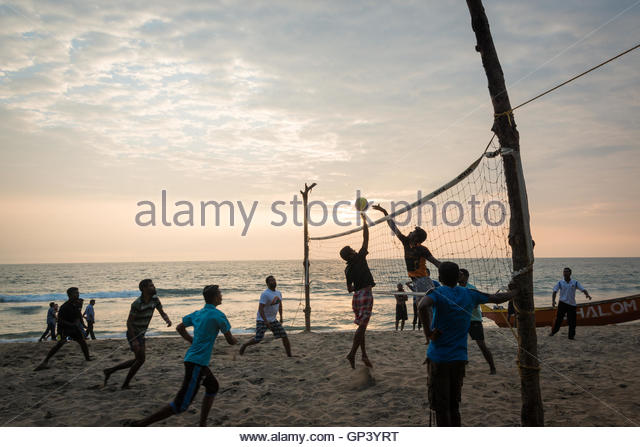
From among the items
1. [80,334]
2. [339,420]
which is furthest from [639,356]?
[80,334]

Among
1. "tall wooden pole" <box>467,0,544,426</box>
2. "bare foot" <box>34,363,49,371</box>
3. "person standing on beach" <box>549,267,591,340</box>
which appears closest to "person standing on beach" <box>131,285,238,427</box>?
"tall wooden pole" <box>467,0,544,426</box>

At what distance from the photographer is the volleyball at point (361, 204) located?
701cm

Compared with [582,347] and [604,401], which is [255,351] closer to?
[604,401]

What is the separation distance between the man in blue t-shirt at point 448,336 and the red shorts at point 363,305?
271cm

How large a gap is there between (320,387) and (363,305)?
137cm

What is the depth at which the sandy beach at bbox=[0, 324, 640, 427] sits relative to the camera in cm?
462

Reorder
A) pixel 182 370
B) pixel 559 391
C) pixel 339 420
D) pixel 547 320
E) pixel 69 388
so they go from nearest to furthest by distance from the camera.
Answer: pixel 339 420
pixel 559 391
pixel 69 388
pixel 182 370
pixel 547 320

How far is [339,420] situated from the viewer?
455cm

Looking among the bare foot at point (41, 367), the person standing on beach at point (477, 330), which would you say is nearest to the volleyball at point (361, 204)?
the person standing on beach at point (477, 330)

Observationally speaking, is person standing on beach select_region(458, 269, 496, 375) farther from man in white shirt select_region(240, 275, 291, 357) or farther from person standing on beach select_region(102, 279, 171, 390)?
person standing on beach select_region(102, 279, 171, 390)

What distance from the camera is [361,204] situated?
277 inches

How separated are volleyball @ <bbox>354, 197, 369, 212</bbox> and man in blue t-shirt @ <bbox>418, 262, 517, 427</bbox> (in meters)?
3.72

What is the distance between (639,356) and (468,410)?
5.09m

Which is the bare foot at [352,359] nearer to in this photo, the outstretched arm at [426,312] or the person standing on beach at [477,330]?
the person standing on beach at [477,330]
